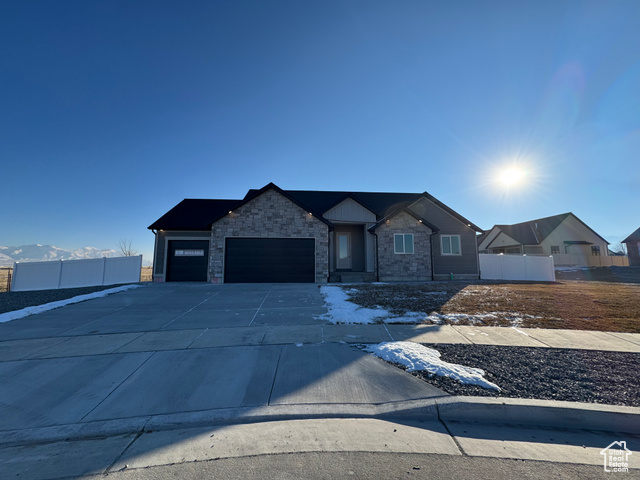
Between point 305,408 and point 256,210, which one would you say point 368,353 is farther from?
point 256,210

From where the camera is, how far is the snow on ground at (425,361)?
12.8 feet

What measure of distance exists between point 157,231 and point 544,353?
1848 centimetres

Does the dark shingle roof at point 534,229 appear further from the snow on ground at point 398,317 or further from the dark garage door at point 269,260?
the snow on ground at point 398,317

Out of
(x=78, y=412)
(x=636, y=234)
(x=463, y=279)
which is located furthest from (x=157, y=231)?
(x=636, y=234)

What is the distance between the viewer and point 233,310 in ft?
27.8

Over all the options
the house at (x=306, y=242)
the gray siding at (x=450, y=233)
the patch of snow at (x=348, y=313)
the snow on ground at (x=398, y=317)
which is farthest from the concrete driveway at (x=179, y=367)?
the gray siding at (x=450, y=233)

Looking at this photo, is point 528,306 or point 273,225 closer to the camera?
point 528,306

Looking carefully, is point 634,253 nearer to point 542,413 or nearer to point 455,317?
point 455,317

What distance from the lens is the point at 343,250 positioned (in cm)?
1848

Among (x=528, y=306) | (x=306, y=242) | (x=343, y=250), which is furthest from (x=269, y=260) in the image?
(x=528, y=306)

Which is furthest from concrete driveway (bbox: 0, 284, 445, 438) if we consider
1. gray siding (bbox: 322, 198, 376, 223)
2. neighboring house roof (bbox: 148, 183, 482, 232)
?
gray siding (bbox: 322, 198, 376, 223)

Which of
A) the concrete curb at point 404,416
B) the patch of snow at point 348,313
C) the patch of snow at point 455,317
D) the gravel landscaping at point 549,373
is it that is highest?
the patch of snow at point 348,313

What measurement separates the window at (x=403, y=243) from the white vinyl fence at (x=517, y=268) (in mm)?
6781

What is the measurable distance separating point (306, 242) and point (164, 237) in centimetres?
876
